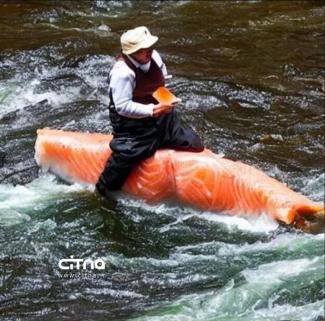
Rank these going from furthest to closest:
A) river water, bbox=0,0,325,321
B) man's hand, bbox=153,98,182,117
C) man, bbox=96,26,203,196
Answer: man's hand, bbox=153,98,182,117 → man, bbox=96,26,203,196 → river water, bbox=0,0,325,321

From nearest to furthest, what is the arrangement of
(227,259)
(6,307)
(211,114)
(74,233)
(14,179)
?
(6,307) → (227,259) → (74,233) → (14,179) → (211,114)

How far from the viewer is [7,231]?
5660 millimetres

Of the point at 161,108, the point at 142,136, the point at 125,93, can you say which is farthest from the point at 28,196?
the point at 161,108

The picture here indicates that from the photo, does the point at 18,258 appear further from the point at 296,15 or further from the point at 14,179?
the point at 296,15

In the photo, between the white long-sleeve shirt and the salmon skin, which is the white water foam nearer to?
the salmon skin

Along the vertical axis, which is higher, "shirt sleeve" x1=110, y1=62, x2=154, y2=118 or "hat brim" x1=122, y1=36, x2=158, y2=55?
"hat brim" x1=122, y1=36, x2=158, y2=55

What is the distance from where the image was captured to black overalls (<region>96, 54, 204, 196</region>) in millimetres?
5703

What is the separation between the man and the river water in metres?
0.41

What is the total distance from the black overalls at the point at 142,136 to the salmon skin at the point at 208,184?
2.9 inches

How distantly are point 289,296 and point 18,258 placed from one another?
6.49ft

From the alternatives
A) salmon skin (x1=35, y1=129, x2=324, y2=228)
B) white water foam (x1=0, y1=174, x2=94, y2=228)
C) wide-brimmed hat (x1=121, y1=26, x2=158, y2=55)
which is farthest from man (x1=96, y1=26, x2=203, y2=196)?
white water foam (x1=0, y1=174, x2=94, y2=228)

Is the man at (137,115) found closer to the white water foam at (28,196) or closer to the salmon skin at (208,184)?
the salmon skin at (208,184)

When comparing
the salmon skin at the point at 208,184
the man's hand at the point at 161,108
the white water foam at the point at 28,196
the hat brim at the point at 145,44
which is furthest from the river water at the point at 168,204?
the hat brim at the point at 145,44

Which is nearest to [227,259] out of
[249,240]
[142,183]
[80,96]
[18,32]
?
[249,240]
